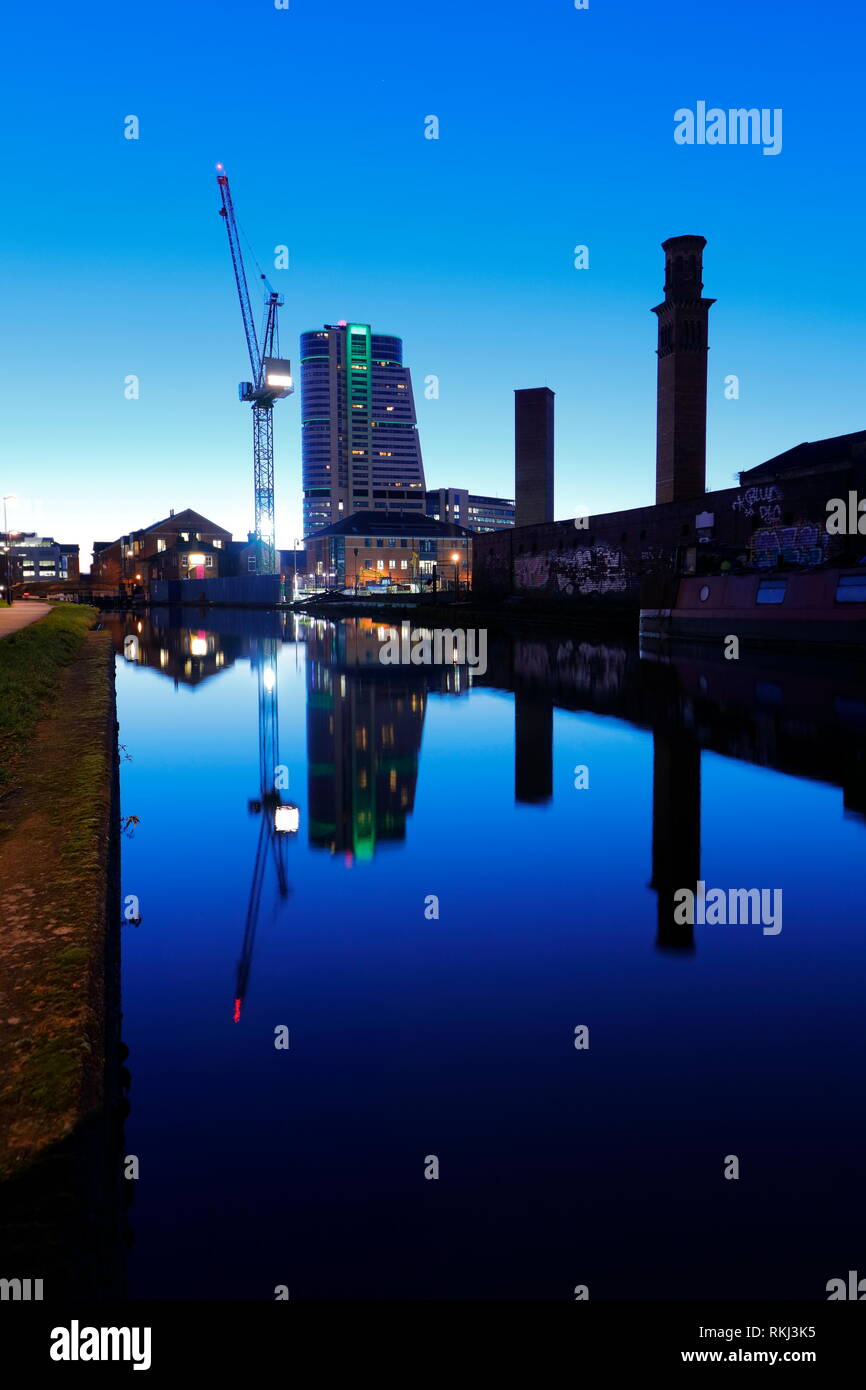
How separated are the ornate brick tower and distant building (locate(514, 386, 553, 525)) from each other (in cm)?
1246

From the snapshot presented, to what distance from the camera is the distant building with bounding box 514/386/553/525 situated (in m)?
59.4

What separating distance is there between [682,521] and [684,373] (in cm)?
1275

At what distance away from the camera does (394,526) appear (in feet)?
412

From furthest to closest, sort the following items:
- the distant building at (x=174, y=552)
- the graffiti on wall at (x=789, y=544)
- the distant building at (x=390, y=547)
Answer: the distant building at (x=390, y=547) < the distant building at (x=174, y=552) < the graffiti on wall at (x=789, y=544)

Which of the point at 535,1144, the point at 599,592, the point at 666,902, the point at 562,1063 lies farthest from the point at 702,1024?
the point at 599,592

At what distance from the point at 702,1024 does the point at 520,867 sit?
9.31 feet

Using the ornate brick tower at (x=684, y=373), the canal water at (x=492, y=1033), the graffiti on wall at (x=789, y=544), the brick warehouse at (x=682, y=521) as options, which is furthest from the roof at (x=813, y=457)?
the canal water at (x=492, y=1033)

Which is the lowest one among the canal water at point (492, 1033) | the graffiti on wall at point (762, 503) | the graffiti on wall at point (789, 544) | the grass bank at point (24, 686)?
the canal water at point (492, 1033)

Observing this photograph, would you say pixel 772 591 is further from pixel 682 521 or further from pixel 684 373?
pixel 684 373

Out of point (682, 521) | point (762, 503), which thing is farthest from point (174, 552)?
point (762, 503)

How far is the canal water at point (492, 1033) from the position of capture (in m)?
2.90

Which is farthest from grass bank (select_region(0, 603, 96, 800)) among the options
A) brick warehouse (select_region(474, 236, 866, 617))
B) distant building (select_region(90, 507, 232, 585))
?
distant building (select_region(90, 507, 232, 585))

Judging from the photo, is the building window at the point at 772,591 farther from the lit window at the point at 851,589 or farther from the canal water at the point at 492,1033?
the canal water at the point at 492,1033

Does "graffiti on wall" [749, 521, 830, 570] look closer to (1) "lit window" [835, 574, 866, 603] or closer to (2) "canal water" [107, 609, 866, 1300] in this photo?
(1) "lit window" [835, 574, 866, 603]
